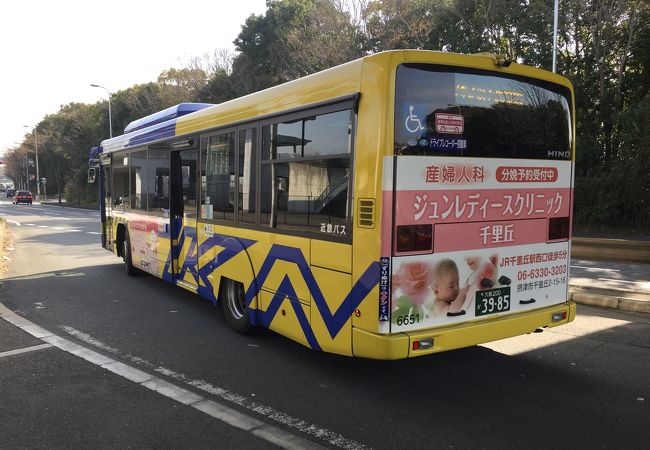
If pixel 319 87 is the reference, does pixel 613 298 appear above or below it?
below

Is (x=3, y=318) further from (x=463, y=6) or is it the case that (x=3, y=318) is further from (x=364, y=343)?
(x=463, y=6)

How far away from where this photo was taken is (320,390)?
14.7ft

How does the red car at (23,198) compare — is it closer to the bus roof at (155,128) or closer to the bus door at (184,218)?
the bus roof at (155,128)

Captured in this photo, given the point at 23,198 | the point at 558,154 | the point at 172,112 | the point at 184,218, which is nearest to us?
the point at 558,154

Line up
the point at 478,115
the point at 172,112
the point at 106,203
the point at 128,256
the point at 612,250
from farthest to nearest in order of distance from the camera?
the point at 612,250 → the point at 106,203 → the point at 128,256 → the point at 172,112 → the point at 478,115

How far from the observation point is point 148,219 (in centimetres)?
868

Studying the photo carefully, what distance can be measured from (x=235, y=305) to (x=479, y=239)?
125 inches

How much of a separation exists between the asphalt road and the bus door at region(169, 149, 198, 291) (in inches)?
28.6

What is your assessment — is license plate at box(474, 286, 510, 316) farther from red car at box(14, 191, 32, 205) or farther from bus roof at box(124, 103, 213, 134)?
red car at box(14, 191, 32, 205)

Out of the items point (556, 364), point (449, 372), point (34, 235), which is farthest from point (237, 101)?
point (34, 235)

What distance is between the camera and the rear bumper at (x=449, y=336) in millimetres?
3846

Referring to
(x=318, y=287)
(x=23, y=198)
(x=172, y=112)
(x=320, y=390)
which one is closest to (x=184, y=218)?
(x=172, y=112)

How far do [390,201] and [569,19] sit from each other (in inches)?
781

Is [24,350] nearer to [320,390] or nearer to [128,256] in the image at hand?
[320,390]
